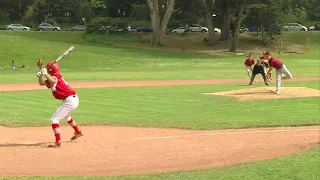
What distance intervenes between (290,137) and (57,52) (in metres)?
45.0

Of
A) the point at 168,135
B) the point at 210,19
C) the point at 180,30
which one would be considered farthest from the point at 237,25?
the point at 168,135

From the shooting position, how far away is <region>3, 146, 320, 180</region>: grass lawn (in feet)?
32.9

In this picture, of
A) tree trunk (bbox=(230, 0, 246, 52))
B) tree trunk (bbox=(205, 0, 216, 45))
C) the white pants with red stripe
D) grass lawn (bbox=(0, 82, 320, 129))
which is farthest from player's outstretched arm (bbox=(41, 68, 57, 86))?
tree trunk (bbox=(205, 0, 216, 45))

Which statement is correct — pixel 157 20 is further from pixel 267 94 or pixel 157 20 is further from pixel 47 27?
pixel 267 94

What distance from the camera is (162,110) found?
813 inches

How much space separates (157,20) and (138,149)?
59.8 meters

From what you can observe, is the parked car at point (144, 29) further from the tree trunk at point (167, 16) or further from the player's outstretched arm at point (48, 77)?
the player's outstretched arm at point (48, 77)

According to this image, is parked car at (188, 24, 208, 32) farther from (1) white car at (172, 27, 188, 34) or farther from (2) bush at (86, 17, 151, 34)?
(2) bush at (86, 17, 151, 34)

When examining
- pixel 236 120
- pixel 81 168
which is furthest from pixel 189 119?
pixel 81 168

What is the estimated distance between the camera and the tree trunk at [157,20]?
70688 millimetres

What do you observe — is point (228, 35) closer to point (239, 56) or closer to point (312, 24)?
point (239, 56)

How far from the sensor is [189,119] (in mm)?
18438

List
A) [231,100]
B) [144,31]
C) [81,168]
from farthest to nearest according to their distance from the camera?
[144,31] < [231,100] < [81,168]

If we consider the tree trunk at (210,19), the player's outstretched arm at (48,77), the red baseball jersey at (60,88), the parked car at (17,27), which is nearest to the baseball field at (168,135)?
the red baseball jersey at (60,88)
